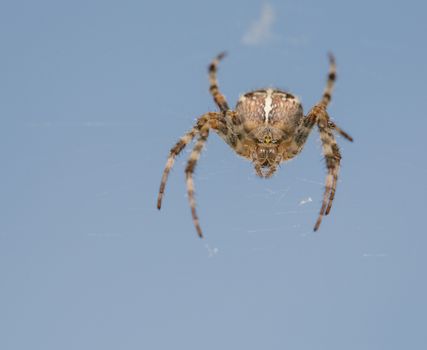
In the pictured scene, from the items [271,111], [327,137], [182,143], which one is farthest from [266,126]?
[182,143]

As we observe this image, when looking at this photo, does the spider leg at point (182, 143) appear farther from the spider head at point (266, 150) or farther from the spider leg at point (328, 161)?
the spider leg at point (328, 161)

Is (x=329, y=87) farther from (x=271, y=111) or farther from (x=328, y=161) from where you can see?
(x=328, y=161)

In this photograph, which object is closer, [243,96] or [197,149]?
[197,149]

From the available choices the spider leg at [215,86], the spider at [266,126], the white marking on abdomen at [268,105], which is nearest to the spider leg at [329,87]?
the spider at [266,126]

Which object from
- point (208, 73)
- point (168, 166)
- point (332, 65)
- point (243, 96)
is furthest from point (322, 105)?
point (168, 166)

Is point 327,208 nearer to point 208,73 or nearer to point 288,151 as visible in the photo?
point 288,151

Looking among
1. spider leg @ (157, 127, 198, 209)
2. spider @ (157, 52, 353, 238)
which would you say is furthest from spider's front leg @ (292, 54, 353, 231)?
spider leg @ (157, 127, 198, 209)
